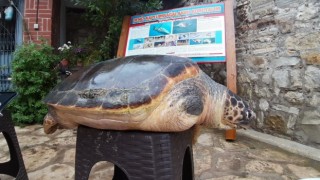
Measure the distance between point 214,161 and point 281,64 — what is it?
4.76ft

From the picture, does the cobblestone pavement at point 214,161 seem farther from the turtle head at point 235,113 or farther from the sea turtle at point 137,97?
the sea turtle at point 137,97

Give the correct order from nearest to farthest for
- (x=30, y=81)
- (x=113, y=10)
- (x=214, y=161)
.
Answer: (x=214, y=161) → (x=30, y=81) → (x=113, y=10)

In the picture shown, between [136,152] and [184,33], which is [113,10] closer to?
[184,33]

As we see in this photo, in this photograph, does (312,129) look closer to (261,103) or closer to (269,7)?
(261,103)

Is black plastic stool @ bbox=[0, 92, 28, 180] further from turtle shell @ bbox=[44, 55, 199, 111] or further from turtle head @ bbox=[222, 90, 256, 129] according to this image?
turtle head @ bbox=[222, 90, 256, 129]

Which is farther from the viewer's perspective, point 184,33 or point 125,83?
point 184,33

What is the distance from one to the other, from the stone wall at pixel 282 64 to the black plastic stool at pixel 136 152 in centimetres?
209

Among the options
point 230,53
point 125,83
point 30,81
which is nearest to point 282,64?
point 230,53

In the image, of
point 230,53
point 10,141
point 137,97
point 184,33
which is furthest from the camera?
point 184,33

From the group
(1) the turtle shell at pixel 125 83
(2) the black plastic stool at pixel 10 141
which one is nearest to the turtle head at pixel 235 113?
(1) the turtle shell at pixel 125 83

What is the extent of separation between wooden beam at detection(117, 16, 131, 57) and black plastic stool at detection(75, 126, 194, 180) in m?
2.47

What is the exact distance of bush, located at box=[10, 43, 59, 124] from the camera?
3568 millimetres

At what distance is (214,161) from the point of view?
2.31 m

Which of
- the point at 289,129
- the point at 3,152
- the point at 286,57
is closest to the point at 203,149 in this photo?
the point at 289,129
